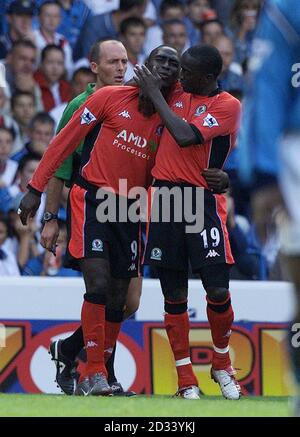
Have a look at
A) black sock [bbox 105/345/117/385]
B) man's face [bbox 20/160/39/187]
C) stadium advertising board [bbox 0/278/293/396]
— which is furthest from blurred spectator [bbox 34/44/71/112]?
black sock [bbox 105/345/117/385]

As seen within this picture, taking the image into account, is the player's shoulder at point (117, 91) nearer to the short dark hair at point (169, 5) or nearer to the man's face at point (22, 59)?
the man's face at point (22, 59)

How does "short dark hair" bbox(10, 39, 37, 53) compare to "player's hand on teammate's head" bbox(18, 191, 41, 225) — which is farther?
"short dark hair" bbox(10, 39, 37, 53)

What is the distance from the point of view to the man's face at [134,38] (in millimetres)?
11047

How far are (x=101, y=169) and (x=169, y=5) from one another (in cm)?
446

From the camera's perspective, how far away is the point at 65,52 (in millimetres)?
11000

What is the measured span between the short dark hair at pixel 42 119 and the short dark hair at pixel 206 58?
3771mm

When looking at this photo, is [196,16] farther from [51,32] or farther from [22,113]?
[22,113]

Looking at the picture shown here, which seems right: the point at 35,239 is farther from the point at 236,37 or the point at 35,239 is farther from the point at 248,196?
the point at 236,37

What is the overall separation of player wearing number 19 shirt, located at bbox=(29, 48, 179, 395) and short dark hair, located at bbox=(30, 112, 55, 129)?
136 inches

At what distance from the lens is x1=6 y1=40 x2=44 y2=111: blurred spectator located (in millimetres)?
10859

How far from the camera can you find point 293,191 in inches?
163

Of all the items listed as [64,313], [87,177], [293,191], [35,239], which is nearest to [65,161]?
[87,177]

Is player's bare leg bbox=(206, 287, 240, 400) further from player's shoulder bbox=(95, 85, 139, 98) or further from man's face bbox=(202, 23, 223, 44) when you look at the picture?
man's face bbox=(202, 23, 223, 44)

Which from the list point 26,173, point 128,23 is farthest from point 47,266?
point 128,23
